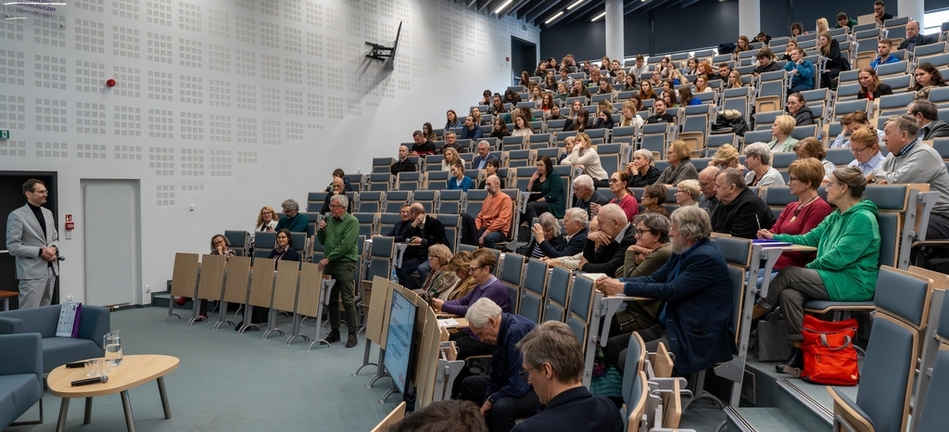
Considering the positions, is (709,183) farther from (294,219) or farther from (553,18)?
(553,18)

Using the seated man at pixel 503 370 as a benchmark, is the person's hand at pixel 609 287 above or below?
above

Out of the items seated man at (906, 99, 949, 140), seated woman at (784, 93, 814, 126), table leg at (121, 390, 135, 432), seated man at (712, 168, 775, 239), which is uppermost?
seated woman at (784, 93, 814, 126)

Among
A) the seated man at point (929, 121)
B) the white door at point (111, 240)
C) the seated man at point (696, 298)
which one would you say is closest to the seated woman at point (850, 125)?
the seated man at point (929, 121)

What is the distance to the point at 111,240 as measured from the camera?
8.30 m

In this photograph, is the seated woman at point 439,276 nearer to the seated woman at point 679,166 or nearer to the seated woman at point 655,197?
the seated woman at point 655,197

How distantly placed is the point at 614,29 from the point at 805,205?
14362mm

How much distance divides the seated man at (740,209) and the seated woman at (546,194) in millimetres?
2989

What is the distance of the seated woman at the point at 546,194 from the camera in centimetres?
706

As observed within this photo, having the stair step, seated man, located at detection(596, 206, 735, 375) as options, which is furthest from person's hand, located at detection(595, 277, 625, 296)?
the stair step

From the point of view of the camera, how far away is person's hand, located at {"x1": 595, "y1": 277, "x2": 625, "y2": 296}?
329cm

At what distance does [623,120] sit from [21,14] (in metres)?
7.50

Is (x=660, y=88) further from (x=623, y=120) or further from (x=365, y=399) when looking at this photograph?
(x=365, y=399)

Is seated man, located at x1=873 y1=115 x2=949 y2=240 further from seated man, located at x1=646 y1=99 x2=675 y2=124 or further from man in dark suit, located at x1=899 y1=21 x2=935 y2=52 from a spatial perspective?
man in dark suit, located at x1=899 y1=21 x2=935 y2=52

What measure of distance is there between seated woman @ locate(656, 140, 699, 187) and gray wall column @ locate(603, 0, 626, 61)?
12.0 meters
